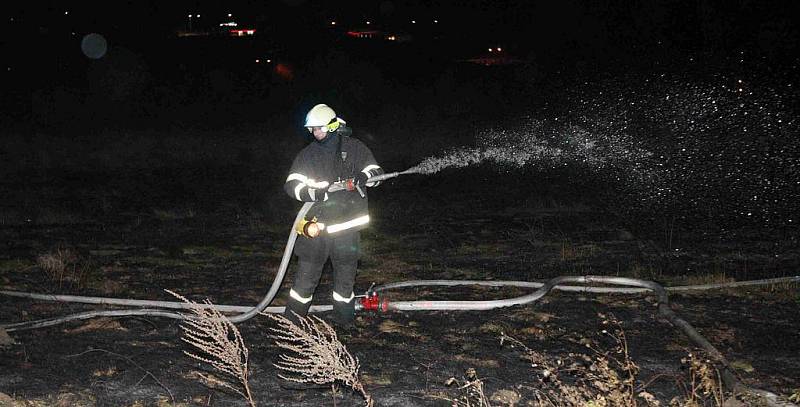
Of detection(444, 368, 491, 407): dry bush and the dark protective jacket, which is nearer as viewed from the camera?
detection(444, 368, 491, 407): dry bush

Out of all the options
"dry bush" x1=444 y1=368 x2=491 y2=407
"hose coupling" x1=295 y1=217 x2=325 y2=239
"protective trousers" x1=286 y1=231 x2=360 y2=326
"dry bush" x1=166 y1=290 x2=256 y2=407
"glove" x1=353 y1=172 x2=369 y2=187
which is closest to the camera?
"dry bush" x1=444 y1=368 x2=491 y2=407

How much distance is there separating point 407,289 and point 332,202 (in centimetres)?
176

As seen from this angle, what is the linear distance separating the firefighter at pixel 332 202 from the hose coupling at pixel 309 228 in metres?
0.05

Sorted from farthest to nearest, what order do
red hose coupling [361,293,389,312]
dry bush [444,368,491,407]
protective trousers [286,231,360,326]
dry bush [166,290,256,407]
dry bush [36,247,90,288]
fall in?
dry bush [36,247,90,288]
red hose coupling [361,293,389,312]
protective trousers [286,231,360,326]
dry bush [166,290,256,407]
dry bush [444,368,491,407]

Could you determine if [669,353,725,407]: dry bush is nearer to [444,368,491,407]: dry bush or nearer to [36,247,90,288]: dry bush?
[444,368,491,407]: dry bush

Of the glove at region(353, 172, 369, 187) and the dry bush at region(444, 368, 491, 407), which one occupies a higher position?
the glove at region(353, 172, 369, 187)

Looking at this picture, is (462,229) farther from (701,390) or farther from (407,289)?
(701,390)

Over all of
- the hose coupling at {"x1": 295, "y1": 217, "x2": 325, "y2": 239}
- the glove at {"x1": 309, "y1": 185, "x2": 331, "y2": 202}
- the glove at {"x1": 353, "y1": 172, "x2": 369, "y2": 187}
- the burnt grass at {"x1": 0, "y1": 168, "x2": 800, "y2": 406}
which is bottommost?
the burnt grass at {"x1": 0, "y1": 168, "x2": 800, "y2": 406}

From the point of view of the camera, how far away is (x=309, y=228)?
5.35 meters

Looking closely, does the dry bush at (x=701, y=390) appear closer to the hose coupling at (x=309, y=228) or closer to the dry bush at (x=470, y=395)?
the dry bush at (x=470, y=395)

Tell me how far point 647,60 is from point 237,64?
20.4 m

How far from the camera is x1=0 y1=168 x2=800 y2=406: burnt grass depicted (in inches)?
178

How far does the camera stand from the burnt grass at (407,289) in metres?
4.53

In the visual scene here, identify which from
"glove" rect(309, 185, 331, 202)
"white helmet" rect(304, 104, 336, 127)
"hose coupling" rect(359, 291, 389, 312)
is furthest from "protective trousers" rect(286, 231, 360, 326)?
"white helmet" rect(304, 104, 336, 127)
